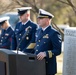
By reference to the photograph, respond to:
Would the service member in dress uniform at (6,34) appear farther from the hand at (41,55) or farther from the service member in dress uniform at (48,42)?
the hand at (41,55)

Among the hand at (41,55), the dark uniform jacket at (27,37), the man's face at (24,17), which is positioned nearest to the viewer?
the hand at (41,55)

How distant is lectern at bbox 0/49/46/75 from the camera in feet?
17.3

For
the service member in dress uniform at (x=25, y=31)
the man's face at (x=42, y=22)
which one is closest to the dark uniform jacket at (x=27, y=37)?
the service member in dress uniform at (x=25, y=31)

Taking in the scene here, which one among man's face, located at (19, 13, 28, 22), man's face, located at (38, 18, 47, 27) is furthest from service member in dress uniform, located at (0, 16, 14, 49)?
man's face, located at (38, 18, 47, 27)

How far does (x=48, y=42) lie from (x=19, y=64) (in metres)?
0.90

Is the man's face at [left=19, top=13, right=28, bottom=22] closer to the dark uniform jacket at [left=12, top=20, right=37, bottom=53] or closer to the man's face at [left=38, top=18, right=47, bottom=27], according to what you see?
the dark uniform jacket at [left=12, top=20, right=37, bottom=53]

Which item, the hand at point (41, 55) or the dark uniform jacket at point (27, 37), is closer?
the hand at point (41, 55)

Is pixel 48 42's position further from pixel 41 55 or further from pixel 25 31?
pixel 25 31

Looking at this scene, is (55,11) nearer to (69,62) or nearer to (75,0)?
(75,0)

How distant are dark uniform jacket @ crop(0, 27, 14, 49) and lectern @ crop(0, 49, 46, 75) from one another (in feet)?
7.53

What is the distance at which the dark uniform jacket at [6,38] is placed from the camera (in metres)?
7.79

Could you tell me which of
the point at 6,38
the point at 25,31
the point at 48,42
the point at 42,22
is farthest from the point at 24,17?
the point at 6,38

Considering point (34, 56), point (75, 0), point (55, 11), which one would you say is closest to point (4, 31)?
point (75, 0)

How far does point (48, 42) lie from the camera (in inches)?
238
